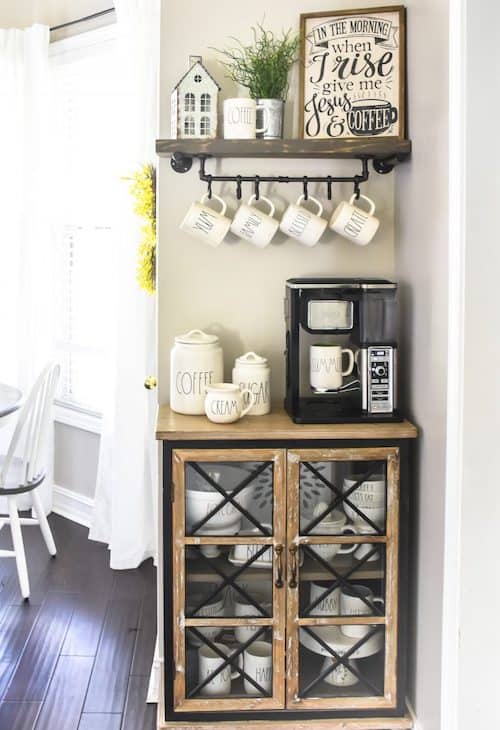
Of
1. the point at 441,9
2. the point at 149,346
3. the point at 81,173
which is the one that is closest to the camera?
the point at 441,9

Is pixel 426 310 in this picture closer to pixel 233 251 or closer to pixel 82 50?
pixel 233 251

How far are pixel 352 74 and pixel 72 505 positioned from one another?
2.68m

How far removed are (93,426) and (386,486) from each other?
2194 millimetres

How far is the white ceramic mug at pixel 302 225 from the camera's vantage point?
2.53 m

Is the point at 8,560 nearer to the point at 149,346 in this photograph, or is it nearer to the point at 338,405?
the point at 149,346

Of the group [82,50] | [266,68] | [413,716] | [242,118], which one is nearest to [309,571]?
[413,716]

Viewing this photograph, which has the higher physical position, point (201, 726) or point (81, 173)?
point (81, 173)

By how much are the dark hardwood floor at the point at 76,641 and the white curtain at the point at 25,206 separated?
2.49 feet

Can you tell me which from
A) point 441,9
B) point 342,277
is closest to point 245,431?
point 342,277

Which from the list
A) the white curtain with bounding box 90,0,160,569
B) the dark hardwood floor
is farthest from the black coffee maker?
the white curtain with bounding box 90,0,160,569

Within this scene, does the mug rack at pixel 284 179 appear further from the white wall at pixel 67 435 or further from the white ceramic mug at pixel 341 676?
the white wall at pixel 67 435

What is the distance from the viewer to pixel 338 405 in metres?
2.53

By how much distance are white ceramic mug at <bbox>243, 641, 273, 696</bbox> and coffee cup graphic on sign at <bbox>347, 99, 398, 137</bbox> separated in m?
1.45

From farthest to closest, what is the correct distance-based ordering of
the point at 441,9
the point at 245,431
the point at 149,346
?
1. the point at 149,346
2. the point at 245,431
3. the point at 441,9
